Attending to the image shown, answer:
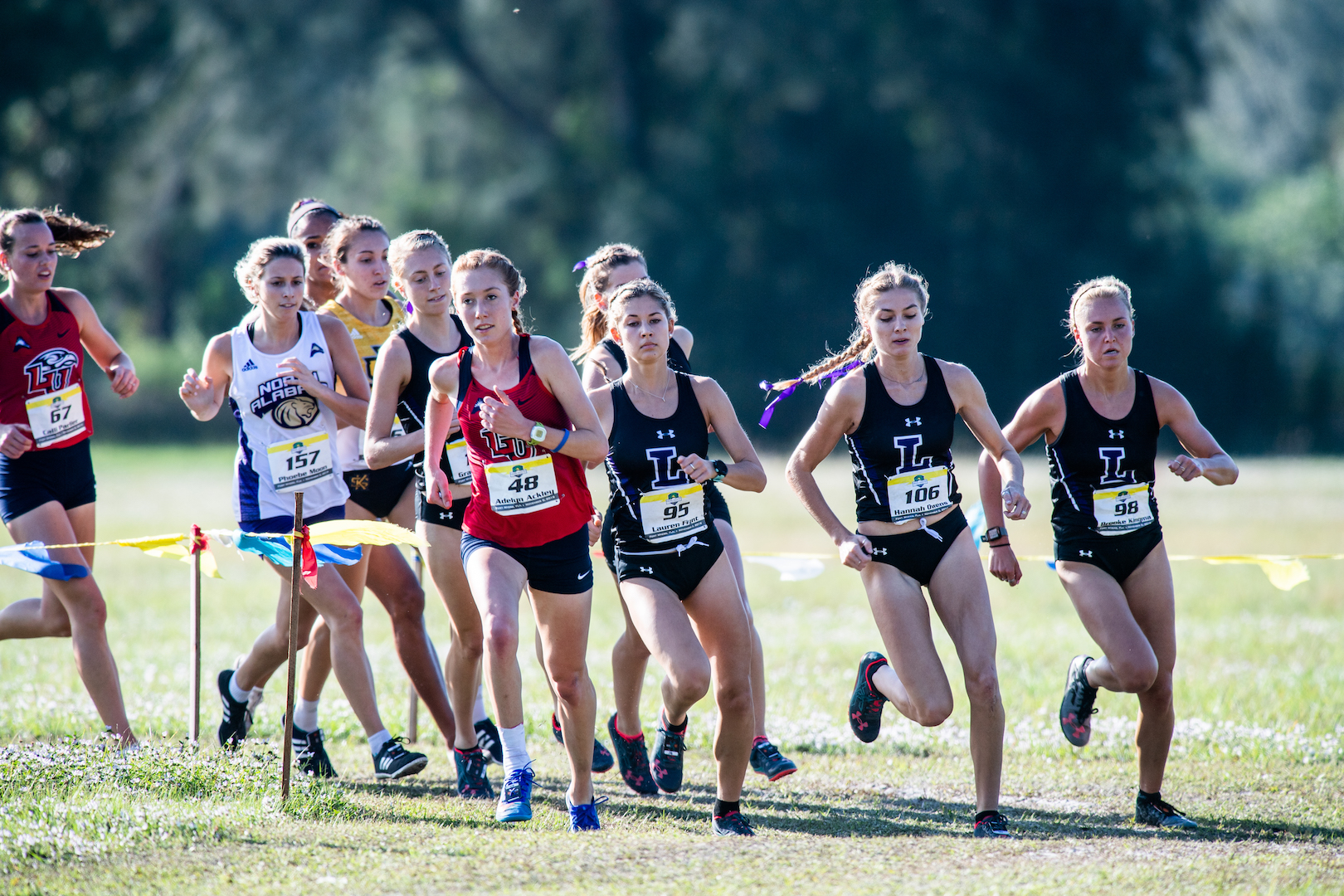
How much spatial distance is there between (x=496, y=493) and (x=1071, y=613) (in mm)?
8102

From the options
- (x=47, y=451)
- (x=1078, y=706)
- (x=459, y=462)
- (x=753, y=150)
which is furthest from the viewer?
(x=753, y=150)

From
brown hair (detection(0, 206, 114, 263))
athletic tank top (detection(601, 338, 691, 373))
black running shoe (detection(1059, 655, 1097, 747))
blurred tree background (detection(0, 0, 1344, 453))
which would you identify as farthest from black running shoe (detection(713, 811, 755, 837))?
blurred tree background (detection(0, 0, 1344, 453))

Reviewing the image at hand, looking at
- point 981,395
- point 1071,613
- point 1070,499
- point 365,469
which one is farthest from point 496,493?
point 1071,613

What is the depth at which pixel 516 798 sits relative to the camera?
17.3 ft

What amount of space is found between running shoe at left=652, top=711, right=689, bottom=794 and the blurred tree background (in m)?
26.1

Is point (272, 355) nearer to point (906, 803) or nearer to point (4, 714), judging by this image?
point (4, 714)

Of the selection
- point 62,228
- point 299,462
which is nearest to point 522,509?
point 299,462

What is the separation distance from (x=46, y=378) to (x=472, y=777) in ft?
8.60

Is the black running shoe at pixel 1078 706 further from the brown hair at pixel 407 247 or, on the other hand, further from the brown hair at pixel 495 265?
the brown hair at pixel 407 247

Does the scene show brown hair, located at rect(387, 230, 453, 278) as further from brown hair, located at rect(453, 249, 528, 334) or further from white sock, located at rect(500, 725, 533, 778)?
white sock, located at rect(500, 725, 533, 778)

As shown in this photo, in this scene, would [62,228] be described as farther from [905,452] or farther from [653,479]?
[905,452]

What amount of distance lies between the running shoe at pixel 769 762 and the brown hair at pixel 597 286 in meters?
1.96

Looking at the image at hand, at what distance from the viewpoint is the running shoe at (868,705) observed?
588cm

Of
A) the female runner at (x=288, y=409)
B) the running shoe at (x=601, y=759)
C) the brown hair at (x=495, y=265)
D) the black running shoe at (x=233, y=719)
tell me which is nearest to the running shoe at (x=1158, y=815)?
the running shoe at (x=601, y=759)
